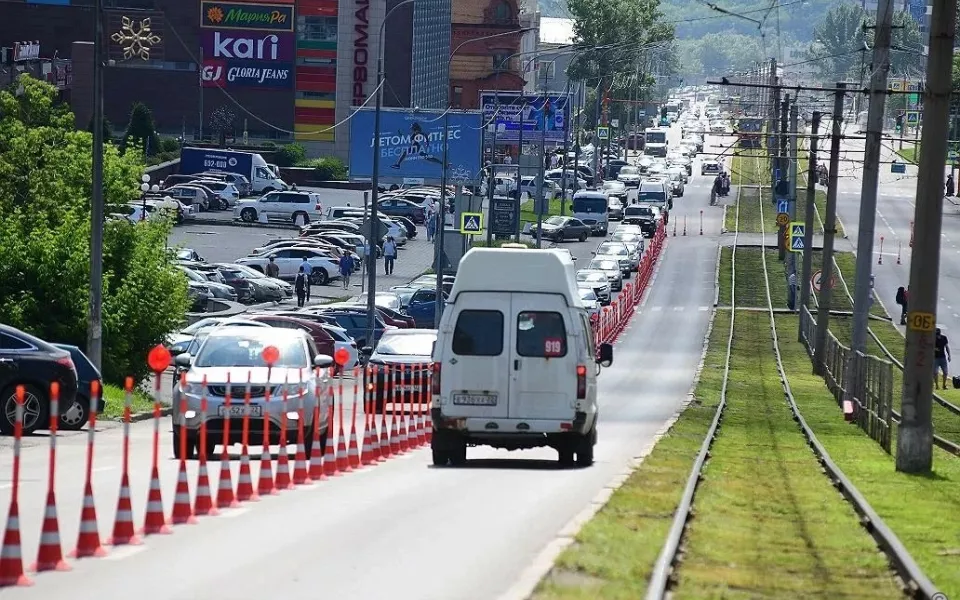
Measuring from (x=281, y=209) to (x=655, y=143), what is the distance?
102153 mm

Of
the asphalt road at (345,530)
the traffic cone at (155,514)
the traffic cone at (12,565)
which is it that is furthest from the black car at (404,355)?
the traffic cone at (12,565)

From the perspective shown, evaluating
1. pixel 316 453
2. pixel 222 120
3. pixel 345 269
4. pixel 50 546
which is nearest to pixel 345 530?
pixel 50 546

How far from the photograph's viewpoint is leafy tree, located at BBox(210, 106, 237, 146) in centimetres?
12925

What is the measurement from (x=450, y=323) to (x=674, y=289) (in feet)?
224

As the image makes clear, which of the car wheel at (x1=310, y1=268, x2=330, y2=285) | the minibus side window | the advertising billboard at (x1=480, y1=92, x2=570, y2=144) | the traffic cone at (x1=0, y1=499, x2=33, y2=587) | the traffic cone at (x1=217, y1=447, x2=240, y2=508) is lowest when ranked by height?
the car wheel at (x1=310, y1=268, x2=330, y2=285)

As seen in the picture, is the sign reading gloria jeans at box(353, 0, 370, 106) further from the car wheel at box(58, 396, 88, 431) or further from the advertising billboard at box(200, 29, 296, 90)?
the car wheel at box(58, 396, 88, 431)

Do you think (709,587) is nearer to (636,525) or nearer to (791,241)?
(636,525)

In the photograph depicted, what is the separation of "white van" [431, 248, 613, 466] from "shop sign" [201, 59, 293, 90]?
349 ft

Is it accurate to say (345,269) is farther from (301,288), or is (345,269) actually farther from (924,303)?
(924,303)

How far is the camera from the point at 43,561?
12320mm

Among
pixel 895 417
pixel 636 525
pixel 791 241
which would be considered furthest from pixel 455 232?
pixel 636 525

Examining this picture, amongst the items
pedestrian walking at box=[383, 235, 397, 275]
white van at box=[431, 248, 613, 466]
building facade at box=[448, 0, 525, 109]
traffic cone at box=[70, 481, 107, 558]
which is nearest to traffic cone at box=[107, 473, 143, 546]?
traffic cone at box=[70, 481, 107, 558]

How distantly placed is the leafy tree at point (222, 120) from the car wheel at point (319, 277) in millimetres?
51807

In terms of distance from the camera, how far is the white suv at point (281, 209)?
9912 centimetres
